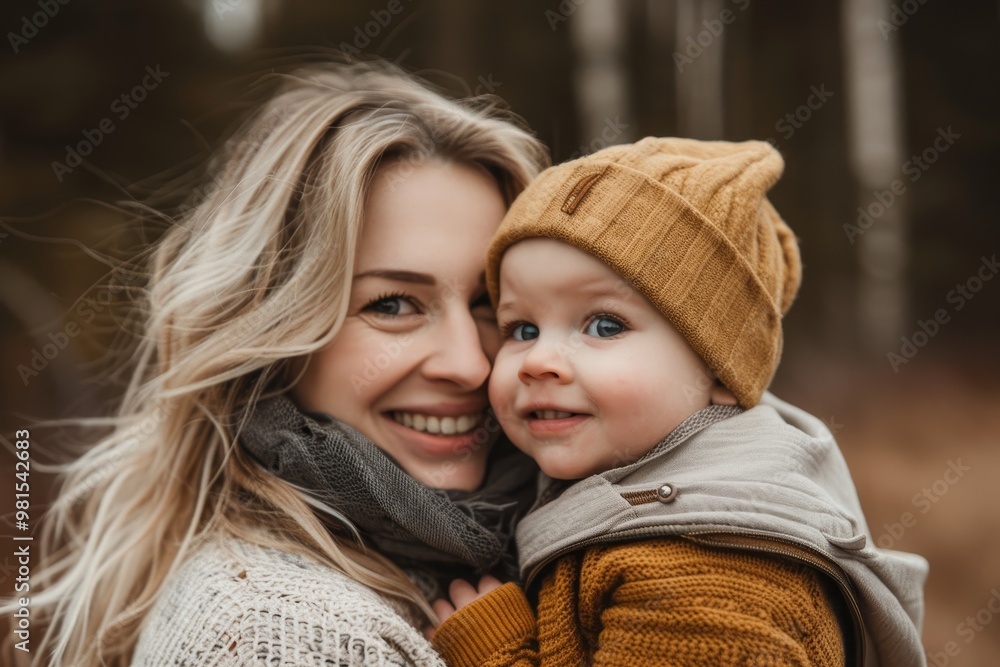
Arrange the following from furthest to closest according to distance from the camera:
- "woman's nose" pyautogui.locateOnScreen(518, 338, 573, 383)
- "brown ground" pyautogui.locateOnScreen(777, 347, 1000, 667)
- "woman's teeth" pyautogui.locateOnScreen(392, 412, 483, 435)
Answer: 1. "brown ground" pyautogui.locateOnScreen(777, 347, 1000, 667)
2. "woman's teeth" pyautogui.locateOnScreen(392, 412, 483, 435)
3. "woman's nose" pyautogui.locateOnScreen(518, 338, 573, 383)

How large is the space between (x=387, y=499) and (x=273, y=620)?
41cm

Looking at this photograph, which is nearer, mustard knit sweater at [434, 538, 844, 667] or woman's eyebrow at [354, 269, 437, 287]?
mustard knit sweater at [434, 538, 844, 667]

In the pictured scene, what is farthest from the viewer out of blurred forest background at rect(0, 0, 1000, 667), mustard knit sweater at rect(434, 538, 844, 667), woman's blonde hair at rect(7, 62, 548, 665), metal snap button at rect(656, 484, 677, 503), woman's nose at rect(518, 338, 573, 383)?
blurred forest background at rect(0, 0, 1000, 667)

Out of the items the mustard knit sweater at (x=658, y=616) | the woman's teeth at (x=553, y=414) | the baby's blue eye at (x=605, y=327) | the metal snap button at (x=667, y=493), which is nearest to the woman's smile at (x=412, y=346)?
the woman's teeth at (x=553, y=414)

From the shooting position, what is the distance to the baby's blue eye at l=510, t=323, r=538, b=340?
2096 mm

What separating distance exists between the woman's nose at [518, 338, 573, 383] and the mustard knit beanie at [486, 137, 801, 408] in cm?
22

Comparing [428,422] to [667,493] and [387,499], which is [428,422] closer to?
[387,499]

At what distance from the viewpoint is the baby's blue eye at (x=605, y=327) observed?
1.96 metres

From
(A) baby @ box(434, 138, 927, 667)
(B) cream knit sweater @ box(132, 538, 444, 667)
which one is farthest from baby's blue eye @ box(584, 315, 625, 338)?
(B) cream knit sweater @ box(132, 538, 444, 667)

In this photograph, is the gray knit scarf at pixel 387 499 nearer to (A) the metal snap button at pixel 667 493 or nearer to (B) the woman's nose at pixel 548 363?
(B) the woman's nose at pixel 548 363

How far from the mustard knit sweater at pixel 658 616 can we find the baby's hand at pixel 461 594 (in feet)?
0.51

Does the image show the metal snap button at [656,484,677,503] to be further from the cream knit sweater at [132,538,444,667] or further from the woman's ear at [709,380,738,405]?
the cream knit sweater at [132,538,444,667]

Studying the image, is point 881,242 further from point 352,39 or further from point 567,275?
point 567,275

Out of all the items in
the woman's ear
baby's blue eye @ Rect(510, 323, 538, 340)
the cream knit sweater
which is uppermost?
baby's blue eye @ Rect(510, 323, 538, 340)
